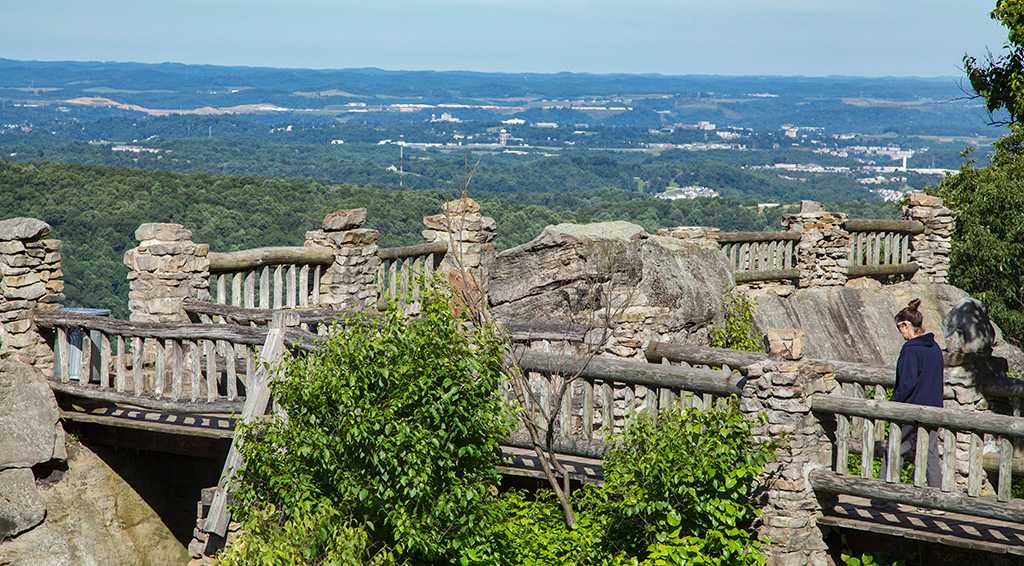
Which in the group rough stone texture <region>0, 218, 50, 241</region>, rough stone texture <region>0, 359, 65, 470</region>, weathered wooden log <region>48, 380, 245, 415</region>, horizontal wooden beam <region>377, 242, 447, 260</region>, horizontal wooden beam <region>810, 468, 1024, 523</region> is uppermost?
rough stone texture <region>0, 218, 50, 241</region>

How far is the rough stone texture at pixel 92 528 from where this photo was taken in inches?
494

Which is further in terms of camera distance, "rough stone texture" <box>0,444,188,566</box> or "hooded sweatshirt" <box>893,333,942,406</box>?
"rough stone texture" <box>0,444,188,566</box>

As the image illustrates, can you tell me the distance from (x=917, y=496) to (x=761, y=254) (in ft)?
32.6

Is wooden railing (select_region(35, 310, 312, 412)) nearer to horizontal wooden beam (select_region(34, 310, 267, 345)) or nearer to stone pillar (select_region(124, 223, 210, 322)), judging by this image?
horizontal wooden beam (select_region(34, 310, 267, 345))

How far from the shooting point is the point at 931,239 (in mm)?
21406

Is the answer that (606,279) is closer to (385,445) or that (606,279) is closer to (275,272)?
(275,272)

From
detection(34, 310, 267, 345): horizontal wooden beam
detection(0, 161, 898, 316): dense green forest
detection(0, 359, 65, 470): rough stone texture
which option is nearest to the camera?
detection(34, 310, 267, 345): horizontal wooden beam

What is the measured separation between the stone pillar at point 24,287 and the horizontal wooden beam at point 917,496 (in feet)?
27.6

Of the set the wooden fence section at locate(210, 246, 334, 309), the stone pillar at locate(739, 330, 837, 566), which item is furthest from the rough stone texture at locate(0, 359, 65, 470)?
the stone pillar at locate(739, 330, 837, 566)

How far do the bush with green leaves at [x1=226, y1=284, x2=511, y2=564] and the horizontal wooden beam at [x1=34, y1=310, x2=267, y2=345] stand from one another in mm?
2109

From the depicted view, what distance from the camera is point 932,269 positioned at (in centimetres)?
2147

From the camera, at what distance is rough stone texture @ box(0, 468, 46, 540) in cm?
1238

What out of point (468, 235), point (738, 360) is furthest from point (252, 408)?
point (468, 235)

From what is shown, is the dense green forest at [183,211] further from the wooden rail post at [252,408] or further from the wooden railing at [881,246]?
the wooden rail post at [252,408]
